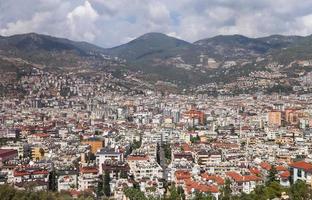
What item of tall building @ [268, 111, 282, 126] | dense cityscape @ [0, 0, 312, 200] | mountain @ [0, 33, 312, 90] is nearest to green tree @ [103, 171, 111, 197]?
dense cityscape @ [0, 0, 312, 200]

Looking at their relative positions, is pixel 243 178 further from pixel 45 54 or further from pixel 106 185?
pixel 45 54

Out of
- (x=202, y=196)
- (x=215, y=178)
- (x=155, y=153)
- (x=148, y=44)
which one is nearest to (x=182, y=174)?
(x=215, y=178)

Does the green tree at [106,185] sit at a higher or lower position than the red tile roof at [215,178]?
lower

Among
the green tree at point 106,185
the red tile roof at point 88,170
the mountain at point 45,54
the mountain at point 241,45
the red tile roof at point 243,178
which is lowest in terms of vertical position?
the green tree at point 106,185

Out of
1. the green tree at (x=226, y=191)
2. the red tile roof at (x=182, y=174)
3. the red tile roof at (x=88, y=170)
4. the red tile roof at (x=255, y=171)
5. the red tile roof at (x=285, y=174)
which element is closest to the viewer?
the green tree at (x=226, y=191)

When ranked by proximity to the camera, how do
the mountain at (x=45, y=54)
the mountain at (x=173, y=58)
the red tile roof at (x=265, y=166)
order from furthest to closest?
the mountain at (x=173, y=58)
the mountain at (x=45, y=54)
the red tile roof at (x=265, y=166)

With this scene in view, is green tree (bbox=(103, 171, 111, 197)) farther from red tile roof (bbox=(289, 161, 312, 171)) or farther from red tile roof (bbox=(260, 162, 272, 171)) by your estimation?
red tile roof (bbox=(289, 161, 312, 171))

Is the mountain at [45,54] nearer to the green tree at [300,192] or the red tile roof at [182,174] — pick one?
the red tile roof at [182,174]

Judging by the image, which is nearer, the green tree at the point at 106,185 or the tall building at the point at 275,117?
the green tree at the point at 106,185

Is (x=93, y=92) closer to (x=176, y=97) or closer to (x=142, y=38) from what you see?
(x=176, y=97)

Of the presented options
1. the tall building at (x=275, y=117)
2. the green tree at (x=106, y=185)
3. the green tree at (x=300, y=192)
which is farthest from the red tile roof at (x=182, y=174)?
the tall building at (x=275, y=117)

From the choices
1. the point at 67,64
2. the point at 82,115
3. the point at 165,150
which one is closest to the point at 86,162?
the point at 165,150

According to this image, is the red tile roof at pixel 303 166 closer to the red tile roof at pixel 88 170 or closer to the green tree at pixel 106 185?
the green tree at pixel 106 185
